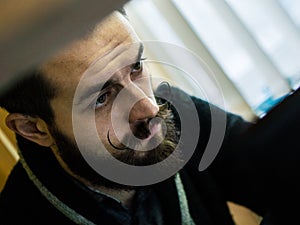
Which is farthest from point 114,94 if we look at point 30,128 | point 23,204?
point 23,204

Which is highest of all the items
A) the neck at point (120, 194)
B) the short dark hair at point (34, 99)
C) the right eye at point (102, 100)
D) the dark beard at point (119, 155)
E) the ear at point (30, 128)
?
the short dark hair at point (34, 99)

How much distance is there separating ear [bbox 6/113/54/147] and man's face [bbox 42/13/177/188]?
0.01m

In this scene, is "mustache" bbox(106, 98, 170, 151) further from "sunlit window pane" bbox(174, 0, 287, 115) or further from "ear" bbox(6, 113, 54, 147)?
"sunlit window pane" bbox(174, 0, 287, 115)

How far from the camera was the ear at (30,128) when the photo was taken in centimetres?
66

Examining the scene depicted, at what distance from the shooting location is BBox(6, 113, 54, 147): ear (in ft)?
2.15

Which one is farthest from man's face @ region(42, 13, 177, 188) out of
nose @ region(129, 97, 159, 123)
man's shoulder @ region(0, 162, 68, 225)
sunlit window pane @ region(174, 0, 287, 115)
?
sunlit window pane @ region(174, 0, 287, 115)

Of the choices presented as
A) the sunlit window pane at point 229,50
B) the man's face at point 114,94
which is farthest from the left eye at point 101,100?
the sunlit window pane at point 229,50

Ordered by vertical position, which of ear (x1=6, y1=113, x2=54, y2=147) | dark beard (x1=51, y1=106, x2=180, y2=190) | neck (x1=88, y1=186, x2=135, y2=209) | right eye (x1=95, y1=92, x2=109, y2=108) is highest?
ear (x1=6, y1=113, x2=54, y2=147)

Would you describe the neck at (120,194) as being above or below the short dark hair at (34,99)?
below

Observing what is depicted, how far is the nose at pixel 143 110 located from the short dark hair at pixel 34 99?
12 centimetres

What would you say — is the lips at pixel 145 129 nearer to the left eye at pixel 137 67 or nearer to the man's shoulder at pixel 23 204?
the left eye at pixel 137 67

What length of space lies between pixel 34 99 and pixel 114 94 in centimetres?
12

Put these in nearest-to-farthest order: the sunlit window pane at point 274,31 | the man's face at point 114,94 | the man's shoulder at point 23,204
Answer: the man's face at point 114,94, the man's shoulder at point 23,204, the sunlit window pane at point 274,31

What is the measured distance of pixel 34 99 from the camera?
63cm
